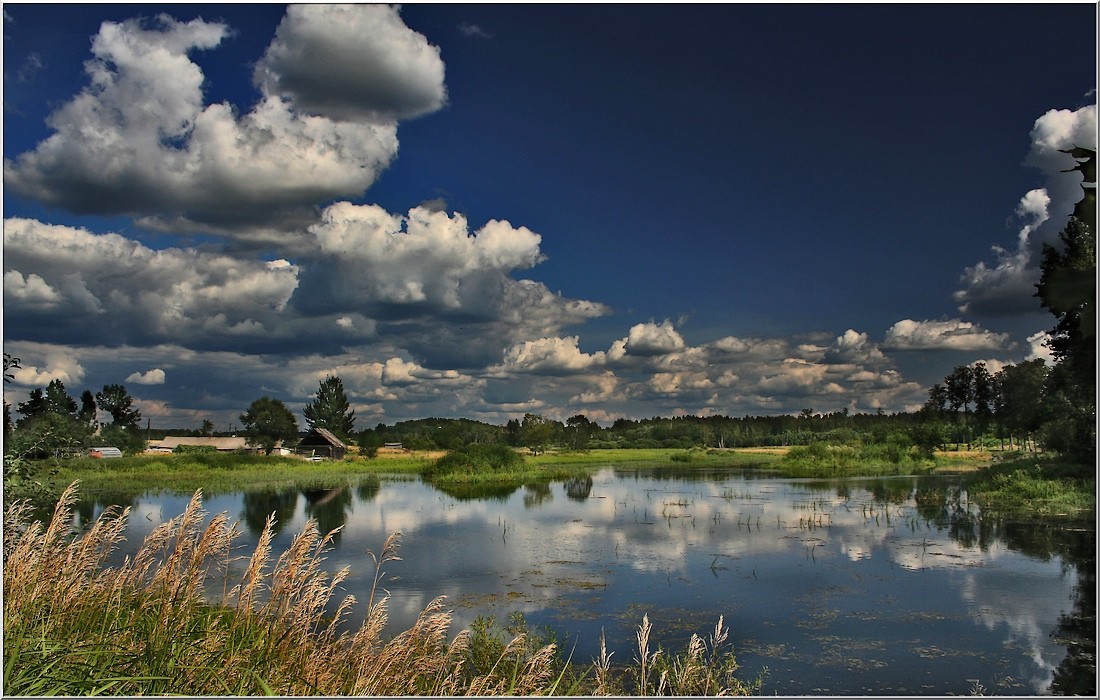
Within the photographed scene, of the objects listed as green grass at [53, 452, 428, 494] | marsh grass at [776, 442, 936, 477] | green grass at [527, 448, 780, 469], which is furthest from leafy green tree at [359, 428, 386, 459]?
marsh grass at [776, 442, 936, 477]

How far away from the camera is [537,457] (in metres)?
45.8

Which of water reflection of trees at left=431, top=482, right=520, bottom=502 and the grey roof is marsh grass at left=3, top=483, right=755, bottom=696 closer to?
water reflection of trees at left=431, top=482, right=520, bottom=502

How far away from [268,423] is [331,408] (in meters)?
10.4

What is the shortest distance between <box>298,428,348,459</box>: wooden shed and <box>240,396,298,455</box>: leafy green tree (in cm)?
249

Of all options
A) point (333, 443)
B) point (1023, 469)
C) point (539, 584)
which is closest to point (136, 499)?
point (539, 584)

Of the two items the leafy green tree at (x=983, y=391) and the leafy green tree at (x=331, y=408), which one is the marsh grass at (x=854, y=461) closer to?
the leafy green tree at (x=983, y=391)

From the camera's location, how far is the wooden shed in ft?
157

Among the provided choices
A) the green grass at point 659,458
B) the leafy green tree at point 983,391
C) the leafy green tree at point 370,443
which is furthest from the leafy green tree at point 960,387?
the leafy green tree at point 370,443

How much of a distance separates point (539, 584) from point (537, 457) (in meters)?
33.0

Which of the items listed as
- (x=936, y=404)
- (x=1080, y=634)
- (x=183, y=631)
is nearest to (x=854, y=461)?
(x=936, y=404)

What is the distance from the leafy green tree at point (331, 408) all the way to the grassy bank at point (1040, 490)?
39.4m

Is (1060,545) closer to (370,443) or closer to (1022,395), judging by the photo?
(1022,395)

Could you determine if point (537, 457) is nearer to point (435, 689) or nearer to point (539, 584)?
point (539, 584)

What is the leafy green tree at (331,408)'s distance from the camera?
172ft
